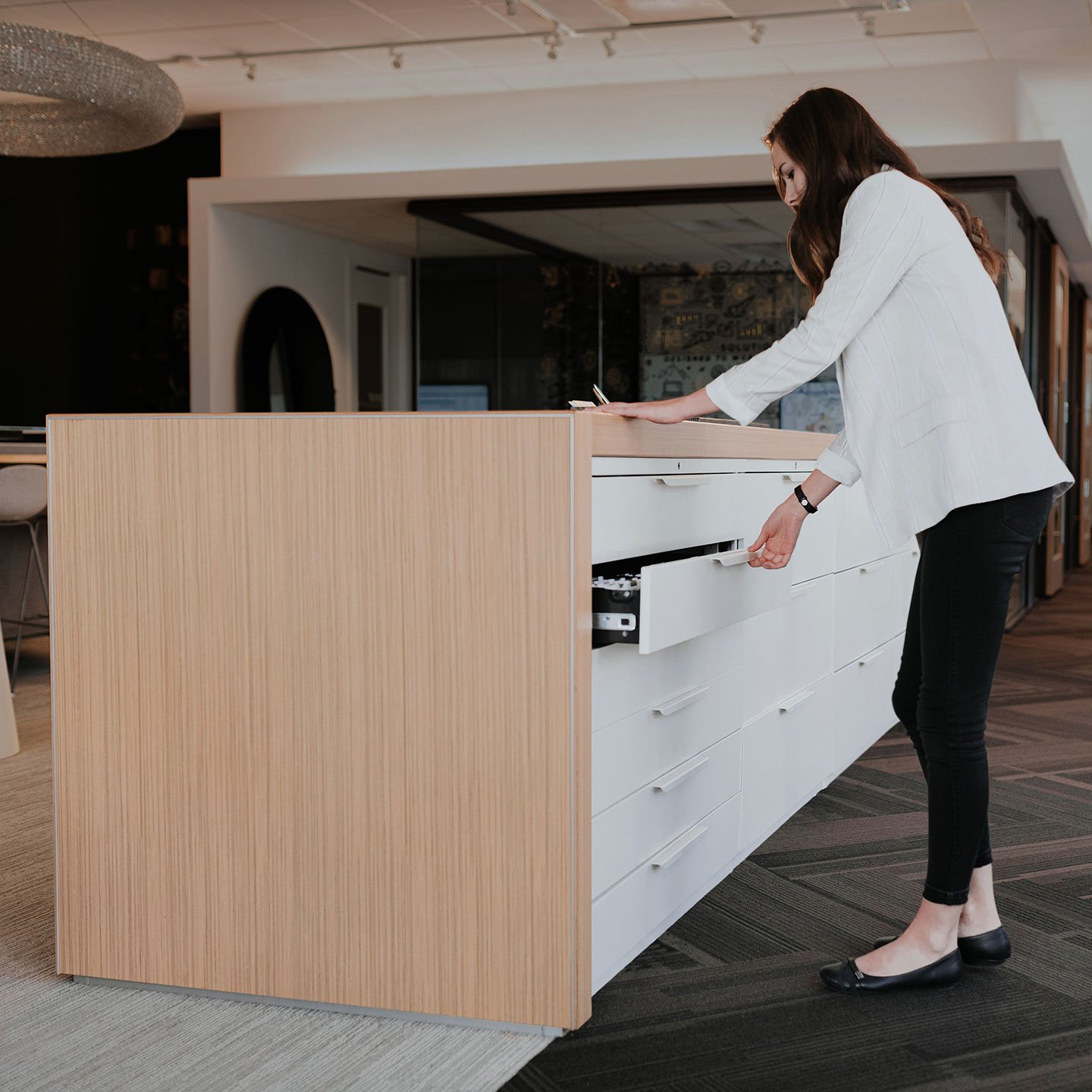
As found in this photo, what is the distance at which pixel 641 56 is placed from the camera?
20.8 feet

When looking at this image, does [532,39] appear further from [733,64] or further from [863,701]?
[863,701]

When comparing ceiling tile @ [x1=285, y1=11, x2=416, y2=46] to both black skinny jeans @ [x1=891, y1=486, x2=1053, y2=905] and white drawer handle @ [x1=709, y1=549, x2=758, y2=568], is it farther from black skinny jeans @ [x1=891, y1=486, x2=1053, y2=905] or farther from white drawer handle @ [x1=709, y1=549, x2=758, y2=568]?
black skinny jeans @ [x1=891, y1=486, x2=1053, y2=905]

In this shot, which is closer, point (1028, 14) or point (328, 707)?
point (328, 707)

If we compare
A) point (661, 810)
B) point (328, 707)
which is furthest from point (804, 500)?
point (328, 707)

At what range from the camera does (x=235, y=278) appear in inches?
300

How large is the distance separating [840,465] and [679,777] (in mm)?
573

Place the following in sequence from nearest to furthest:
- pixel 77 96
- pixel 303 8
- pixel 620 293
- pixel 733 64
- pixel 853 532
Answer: pixel 853 532 → pixel 77 96 → pixel 303 8 → pixel 733 64 → pixel 620 293

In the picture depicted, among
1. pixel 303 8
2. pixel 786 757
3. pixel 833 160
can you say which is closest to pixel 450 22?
pixel 303 8

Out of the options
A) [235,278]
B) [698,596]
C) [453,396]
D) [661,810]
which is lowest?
[661,810]

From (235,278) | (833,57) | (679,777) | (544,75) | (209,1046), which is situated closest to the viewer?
(209,1046)

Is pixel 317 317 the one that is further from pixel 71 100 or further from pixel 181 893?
pixel 181 893

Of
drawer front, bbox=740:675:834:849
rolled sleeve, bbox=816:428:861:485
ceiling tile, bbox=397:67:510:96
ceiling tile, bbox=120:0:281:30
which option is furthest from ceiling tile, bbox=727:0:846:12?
rolled sleeve, bbox=816:428:861:485

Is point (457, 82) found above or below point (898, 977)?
above

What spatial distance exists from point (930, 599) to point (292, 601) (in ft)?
3.03
